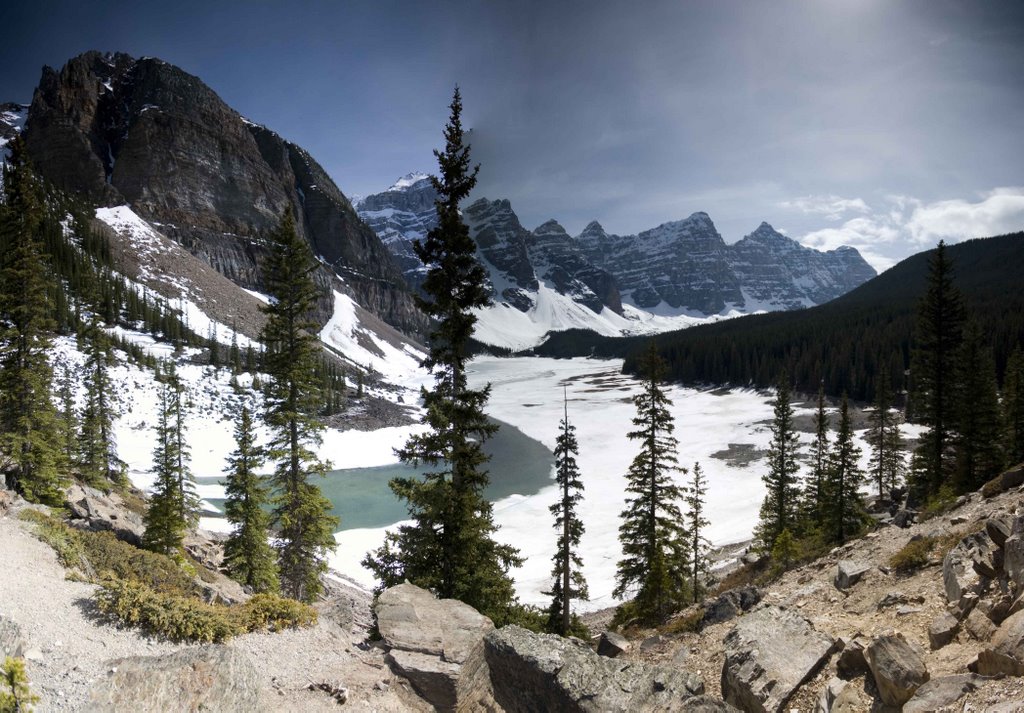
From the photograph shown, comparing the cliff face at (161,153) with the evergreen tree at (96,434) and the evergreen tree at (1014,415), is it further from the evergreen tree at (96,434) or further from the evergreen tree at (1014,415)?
the evergreen tree at (1014,415)

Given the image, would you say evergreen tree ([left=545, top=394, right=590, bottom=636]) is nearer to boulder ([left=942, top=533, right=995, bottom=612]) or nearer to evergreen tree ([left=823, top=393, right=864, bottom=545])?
boulder ([left=942, top=533, right=995, bottom=612])

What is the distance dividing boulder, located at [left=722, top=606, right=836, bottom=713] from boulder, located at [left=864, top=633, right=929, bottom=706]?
3.60ft

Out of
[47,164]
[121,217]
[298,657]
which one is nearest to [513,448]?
[298,657]

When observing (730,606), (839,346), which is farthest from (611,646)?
(839,346)

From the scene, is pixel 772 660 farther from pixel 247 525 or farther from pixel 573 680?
pixel 247 525

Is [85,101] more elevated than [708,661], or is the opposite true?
[85,101]

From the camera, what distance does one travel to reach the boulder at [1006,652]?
5.22m

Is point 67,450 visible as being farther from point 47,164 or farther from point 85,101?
point 85,101

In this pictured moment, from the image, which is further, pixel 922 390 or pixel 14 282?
pixel 922 390

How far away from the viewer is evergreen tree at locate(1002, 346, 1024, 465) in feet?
79.3

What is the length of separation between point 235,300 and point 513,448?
9276cm

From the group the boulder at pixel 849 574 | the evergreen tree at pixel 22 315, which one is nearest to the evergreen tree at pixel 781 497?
the boulder at pixel 849 574

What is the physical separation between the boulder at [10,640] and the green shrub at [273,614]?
300 cm

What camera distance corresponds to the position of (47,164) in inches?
5876
